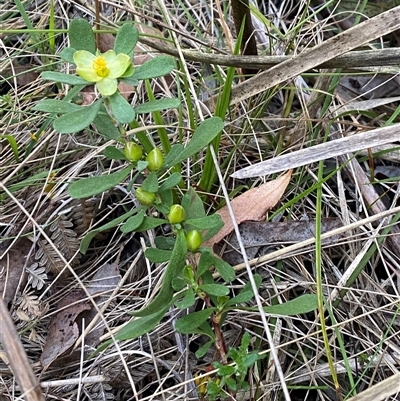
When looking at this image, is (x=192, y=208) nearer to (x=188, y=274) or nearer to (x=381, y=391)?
(x=188, y=274)

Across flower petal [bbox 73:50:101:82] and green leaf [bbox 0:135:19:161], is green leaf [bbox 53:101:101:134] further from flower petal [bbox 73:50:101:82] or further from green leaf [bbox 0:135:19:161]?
green leaf [bbox 0:135:19:161]

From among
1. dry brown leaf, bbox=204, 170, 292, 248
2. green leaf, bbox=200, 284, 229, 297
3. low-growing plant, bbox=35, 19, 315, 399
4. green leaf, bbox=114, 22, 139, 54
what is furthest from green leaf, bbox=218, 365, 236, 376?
green leaf, bbox=114, 22, 139, 54

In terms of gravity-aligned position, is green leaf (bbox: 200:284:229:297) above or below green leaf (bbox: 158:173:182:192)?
below

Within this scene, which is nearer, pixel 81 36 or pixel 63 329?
pixel 81 36

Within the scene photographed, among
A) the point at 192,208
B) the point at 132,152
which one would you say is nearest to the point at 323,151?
the point at 192,208

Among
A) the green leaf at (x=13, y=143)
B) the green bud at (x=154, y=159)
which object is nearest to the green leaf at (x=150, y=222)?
the green bud at (x=154, y=159)

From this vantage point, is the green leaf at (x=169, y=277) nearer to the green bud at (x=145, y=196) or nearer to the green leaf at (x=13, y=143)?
the green bud at (x=145, y=196)
